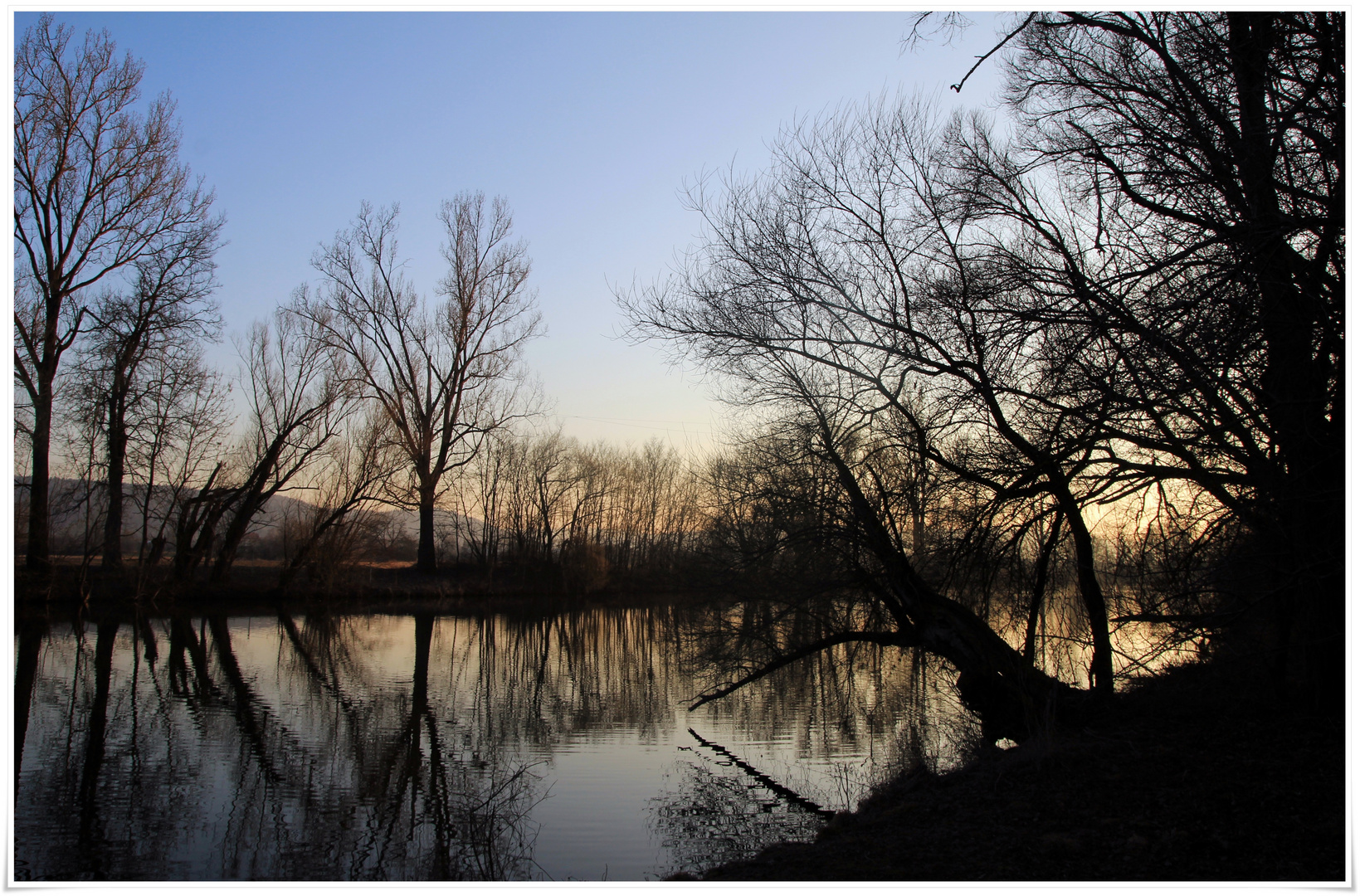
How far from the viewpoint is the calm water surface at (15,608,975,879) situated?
6855 millimetres

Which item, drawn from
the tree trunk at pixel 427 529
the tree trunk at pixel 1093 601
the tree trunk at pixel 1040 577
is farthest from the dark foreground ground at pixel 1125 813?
the tree trunk at pixel 427 529

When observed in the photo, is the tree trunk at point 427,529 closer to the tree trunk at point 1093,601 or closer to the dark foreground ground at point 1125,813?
the tree trunk at point 1093,601

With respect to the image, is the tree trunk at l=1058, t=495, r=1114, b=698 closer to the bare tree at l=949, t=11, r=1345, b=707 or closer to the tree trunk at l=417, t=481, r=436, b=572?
the bare tree at l=949, t=11, r=1345, b=707

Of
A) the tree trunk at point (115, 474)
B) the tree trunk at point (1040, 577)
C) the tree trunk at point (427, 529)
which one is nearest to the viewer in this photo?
the tree trunk at point (1040, 577)

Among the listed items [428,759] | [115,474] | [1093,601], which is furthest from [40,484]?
[1093,601]

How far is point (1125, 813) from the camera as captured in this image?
5.78 metres

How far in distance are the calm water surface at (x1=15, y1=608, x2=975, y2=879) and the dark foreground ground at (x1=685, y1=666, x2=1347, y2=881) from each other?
4.75ft

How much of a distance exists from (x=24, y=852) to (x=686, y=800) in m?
5.61

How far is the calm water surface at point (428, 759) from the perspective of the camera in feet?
22.5

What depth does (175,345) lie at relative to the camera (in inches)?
949

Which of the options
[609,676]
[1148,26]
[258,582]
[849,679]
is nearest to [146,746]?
[609,676]

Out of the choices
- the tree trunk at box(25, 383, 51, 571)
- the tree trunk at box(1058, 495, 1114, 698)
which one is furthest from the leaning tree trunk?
the tree trunk at box(25, 383, 51, 571)

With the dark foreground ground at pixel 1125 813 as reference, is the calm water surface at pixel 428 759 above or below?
below

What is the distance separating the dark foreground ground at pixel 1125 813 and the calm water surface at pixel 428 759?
4.75 feet
